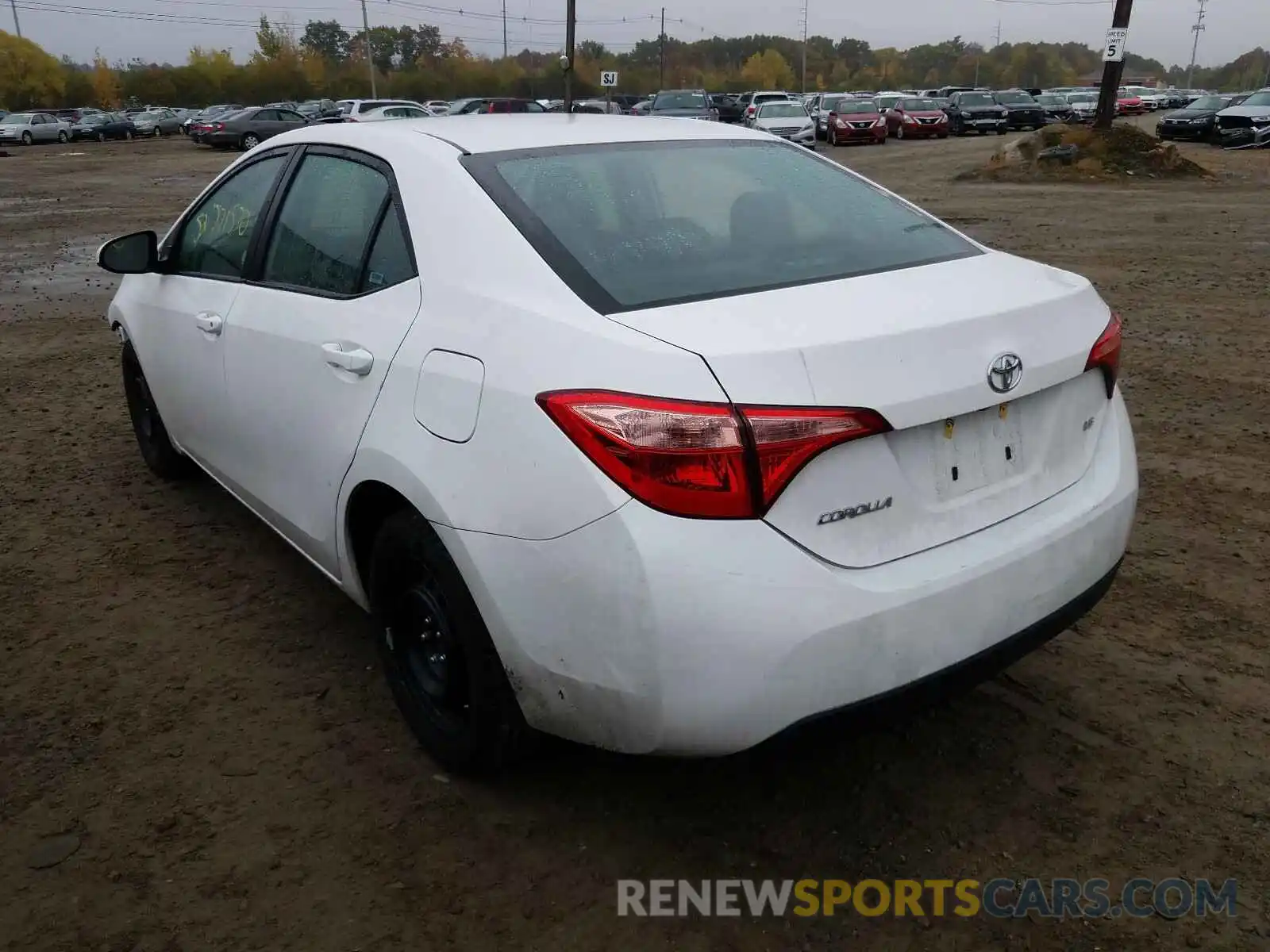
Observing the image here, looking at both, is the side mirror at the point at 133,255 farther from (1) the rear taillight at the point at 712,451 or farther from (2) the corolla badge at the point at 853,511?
(2) the corolla badge at the point at 853,511

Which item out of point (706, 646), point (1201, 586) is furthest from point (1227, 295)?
point (706, 646)

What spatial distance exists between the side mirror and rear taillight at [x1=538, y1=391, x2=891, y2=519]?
110 inches

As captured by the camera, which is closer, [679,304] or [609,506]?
[609,506]

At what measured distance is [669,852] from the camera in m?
2.46

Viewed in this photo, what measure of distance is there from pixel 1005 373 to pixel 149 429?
13.1ft

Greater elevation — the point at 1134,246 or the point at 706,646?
the point at 706,646

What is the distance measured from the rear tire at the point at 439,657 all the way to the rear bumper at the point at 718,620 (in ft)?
0.37

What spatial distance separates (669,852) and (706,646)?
2.46ft

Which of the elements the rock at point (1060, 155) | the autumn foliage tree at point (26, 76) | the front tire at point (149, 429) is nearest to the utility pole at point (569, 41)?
the rock at point (1060, 155)

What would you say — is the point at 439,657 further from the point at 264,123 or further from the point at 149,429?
the point at 264,123

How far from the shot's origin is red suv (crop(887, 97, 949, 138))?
114 feet

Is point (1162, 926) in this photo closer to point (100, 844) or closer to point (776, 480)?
point (776, 480)

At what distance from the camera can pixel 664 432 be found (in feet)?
6.42

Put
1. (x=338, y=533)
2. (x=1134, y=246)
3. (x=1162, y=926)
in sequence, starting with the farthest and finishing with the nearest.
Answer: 1. (x=1134, y=246)
2. (x=338, y=533)
3. (x=1162, y=926)
